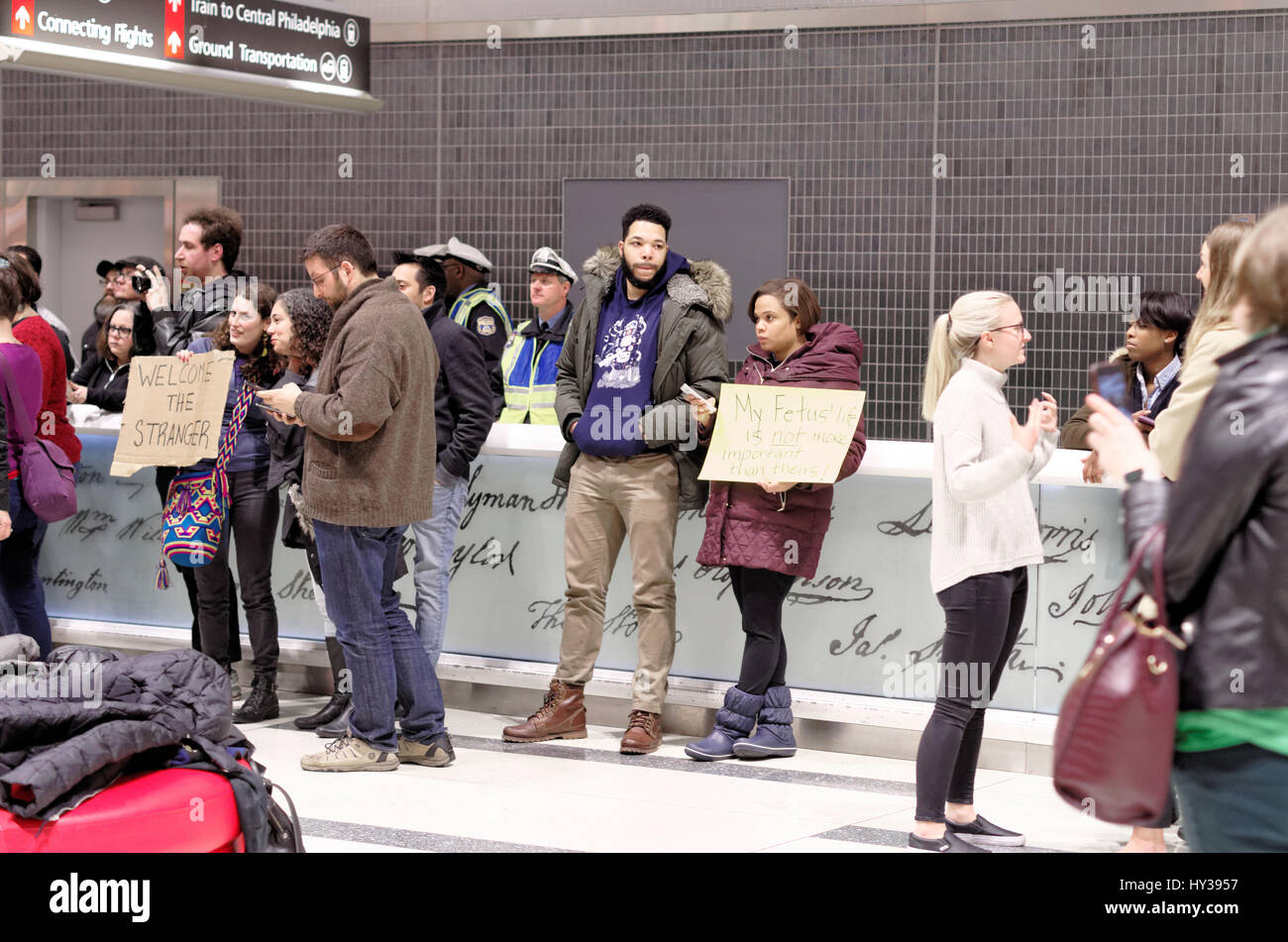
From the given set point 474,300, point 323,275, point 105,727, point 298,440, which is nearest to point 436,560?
point 298,440

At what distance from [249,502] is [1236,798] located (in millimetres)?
4833

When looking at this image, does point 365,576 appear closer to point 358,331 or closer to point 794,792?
point 358,331

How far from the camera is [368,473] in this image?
5375 millimetres

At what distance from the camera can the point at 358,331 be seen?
17.6 feet

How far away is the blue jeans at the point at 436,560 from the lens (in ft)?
20.2

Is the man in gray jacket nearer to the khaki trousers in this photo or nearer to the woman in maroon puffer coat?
the khaki trousers

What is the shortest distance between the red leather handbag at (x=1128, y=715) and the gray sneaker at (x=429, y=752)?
3.62 m

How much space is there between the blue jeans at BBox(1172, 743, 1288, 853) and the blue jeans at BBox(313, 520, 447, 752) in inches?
140

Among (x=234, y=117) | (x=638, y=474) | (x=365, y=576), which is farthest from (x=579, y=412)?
(x=234, y=117)

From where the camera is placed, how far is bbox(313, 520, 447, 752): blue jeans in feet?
17.9

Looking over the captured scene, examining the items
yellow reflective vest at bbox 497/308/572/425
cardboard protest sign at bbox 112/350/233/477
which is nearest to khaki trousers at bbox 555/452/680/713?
yellow reflective vest at bbox 497/308/572/425

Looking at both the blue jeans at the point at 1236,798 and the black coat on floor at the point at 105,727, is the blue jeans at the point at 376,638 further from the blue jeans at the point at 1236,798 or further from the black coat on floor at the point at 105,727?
the blue jeans at the point at 1236,798
